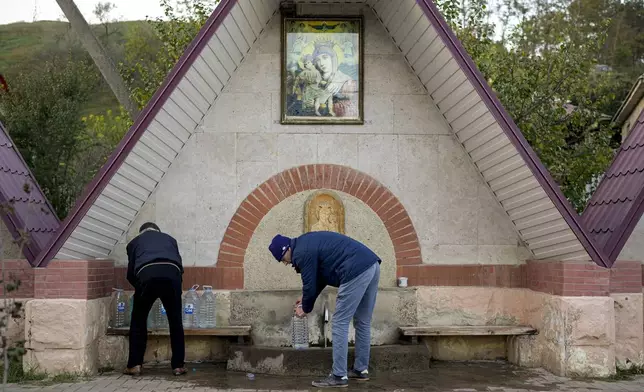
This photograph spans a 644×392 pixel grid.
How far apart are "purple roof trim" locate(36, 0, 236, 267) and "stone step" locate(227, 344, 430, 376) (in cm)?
218

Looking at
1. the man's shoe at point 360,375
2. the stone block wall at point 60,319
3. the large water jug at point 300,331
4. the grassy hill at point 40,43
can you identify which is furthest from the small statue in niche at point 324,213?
the grassy hill at point 40,43

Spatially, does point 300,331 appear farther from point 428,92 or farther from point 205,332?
point 428,92

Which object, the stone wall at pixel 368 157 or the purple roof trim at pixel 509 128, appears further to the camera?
the stone wall at pixel 368 157

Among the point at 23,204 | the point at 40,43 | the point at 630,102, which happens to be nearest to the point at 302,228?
the point at 23,204

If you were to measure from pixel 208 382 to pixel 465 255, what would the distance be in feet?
11.4

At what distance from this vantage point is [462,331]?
30.6 ft

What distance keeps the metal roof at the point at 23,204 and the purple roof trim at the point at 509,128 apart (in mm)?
4501

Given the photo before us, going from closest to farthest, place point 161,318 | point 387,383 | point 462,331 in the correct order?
point 387,383 < point 462,331 < point 161,318

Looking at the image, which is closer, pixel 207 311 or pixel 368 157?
pixel 207 311

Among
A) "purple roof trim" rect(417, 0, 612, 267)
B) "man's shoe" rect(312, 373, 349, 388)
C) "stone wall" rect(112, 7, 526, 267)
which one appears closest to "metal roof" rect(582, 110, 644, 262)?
"purple roof trim" rect(417, 0, 612, 267)

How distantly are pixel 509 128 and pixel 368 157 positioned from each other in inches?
75.6

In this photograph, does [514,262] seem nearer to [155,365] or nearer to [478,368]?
[478,368]

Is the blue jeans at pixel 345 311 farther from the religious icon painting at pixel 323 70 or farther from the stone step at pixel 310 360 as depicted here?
the religious icon painting at pixel 323 70

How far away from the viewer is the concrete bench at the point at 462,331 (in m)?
9.21
